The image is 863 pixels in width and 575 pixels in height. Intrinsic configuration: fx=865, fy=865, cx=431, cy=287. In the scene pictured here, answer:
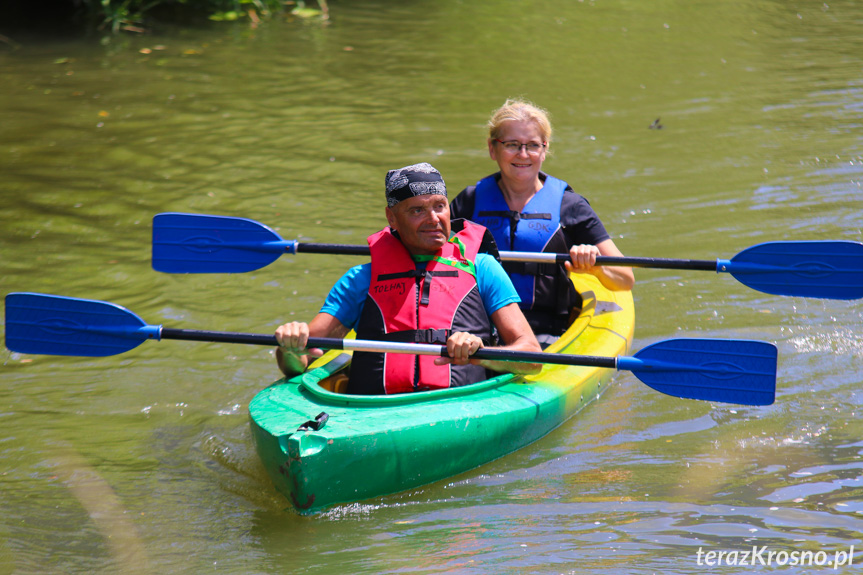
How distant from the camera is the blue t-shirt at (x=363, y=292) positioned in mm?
3535

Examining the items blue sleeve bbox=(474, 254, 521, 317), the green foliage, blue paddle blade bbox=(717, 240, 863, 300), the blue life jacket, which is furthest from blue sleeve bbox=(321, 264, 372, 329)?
the green foliage

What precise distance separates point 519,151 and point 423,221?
972 mm

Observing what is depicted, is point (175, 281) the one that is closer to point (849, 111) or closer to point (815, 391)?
point (815, 391)

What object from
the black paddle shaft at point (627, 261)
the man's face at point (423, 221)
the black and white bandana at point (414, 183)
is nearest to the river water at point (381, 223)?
the black paddle shaft at point (627, 261)

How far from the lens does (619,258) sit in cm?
400

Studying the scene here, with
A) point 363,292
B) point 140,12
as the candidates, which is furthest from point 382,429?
point 140,12

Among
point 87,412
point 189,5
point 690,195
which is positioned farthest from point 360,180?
point 189,5

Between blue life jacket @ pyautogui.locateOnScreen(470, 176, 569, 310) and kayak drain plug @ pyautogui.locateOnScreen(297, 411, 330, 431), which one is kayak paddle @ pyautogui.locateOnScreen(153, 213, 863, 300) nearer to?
blue life jacket @ pyautogui.locateOnScreen(470, 176, 569, 310)

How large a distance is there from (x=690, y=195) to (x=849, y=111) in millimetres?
2531

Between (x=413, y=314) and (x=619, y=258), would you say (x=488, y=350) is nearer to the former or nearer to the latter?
(x=413, y=314)

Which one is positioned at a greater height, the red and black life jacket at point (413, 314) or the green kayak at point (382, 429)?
the red and black life jacket at point (413, 314)

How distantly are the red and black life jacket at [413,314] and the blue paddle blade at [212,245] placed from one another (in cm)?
99

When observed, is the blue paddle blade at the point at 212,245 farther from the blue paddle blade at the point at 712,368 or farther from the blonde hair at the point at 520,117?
the blue paddle blade at the point at 712,368

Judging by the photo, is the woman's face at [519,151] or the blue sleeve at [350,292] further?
the woman's face at [519,151]
